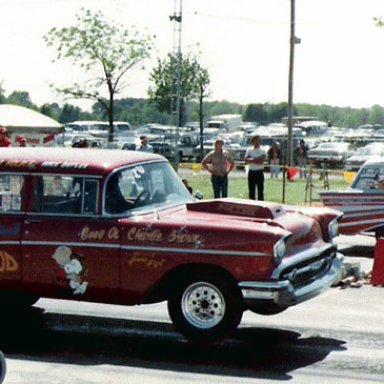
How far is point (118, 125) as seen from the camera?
7175 centimetres

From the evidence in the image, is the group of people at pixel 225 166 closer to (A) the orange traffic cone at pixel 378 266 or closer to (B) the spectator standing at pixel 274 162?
(A) the orange traffic cone at pixel 378 266

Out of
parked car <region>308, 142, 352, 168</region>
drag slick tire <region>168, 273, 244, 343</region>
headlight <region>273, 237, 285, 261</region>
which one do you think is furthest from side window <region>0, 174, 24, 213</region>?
parked car <region>308, 142, 352, 168</region>

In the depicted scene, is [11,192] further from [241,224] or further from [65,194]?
[241,224]

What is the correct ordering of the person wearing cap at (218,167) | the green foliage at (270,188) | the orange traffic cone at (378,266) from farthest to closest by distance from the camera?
1. the green foliage at (270,188)
2. the person wearing cap at (218,167)
3. the orange traffic cone at (378,266)

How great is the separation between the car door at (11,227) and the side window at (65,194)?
0.16 m

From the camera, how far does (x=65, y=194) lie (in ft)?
32.0

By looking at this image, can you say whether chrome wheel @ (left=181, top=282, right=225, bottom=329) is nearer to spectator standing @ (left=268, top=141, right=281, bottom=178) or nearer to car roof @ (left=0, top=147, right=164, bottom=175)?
car roof @ (left=0, top=147, right=164, bottom=175)

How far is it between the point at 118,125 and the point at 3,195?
62.1m

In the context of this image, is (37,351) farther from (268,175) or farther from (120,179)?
(268,175)

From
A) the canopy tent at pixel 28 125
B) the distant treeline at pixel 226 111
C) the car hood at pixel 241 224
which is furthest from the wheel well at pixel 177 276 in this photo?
the distant treeline at pixel 226 111

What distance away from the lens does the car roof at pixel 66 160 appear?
9.73 metres

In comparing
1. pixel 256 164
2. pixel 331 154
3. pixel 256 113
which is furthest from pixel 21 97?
pixel 256 164

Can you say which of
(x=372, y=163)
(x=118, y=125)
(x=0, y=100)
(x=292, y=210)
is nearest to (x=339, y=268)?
(x=292, y=210)

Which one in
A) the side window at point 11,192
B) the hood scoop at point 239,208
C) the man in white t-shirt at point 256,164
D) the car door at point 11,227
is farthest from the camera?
the man in white t-shirt at point 256,164
